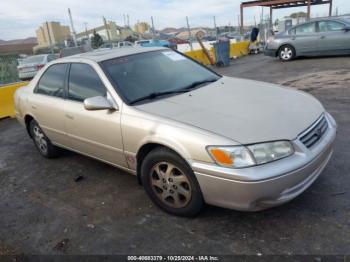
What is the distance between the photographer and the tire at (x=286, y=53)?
1327 centimetres

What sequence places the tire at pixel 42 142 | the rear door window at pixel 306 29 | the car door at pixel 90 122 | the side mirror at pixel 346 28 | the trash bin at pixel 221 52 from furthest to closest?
the trash bin at pixel 221 52
the rear door window at pixel 306 29
the side mirror at pixel 346 28
the tire at pixel 42 142
the car door at pixel 90 122

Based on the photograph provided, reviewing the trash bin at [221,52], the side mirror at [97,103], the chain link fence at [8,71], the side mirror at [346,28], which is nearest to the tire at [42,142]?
the side mirror at [97,103]

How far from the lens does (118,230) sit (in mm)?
3041

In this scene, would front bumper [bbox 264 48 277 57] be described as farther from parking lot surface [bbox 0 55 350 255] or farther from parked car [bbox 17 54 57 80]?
parked car [bbox 17 54 57 80]

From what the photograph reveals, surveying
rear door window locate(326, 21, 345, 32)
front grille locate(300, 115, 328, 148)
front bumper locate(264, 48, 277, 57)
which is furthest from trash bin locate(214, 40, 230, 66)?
front grille locate(300, 115, 328, 148)

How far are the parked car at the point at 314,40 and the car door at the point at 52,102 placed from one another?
433 inches

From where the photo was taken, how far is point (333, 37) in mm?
12094

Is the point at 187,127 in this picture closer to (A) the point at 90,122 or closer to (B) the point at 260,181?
(B) the point at 260,181

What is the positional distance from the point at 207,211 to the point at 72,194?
1.70m

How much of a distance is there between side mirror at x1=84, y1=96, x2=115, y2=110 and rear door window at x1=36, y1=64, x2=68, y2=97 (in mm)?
1046

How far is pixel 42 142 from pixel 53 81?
1.08 metres

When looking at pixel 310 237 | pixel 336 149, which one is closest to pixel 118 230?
pixel 310 237

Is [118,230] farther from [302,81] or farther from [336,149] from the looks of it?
[302,81]

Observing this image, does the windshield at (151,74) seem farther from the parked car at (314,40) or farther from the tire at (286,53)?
the tire at (286,53)
